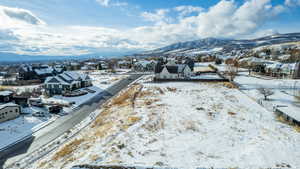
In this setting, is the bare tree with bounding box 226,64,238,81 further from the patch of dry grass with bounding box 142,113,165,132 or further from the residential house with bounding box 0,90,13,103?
the residential house with bounding box 0,90,13,103

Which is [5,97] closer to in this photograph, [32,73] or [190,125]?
[190,125]

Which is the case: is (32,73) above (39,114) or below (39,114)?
above

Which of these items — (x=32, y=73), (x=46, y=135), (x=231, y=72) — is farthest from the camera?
(x=32, y=73)

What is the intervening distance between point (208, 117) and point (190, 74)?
33.5 metres

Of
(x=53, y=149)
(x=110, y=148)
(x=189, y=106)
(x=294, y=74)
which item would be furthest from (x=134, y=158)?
(x=294, y=74)

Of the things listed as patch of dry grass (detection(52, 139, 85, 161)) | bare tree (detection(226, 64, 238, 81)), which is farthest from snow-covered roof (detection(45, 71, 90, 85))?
bare tree (detection(226, 64, 238, 81))

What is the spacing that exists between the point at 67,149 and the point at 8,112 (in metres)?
15.3

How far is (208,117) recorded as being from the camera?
19.7m

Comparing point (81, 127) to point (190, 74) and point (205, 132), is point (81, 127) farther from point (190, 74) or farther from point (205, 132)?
point (190, 74)

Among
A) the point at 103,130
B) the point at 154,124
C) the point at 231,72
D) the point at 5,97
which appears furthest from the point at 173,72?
the point at 5,97

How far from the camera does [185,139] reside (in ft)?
48.4

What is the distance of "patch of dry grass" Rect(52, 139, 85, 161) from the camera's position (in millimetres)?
13990

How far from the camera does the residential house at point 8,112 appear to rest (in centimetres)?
2274

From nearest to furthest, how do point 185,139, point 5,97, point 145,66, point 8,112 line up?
point 185,139 → point 8,112 → point 5,97 → point 145,66
